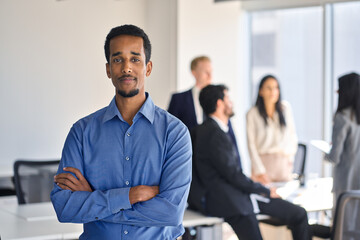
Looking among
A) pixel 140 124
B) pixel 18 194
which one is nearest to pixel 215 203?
pixel 18 194

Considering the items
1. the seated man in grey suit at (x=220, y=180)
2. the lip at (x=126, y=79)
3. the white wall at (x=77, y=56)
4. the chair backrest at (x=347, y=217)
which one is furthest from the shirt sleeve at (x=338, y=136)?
the lip at (x=126, y=79)

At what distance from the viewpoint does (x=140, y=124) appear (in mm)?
2035

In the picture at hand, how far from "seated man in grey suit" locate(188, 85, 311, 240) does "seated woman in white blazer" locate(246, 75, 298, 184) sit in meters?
1.11

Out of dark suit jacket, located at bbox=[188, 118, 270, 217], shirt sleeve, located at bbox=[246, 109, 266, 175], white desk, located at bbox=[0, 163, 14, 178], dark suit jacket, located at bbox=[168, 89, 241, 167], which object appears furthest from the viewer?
dark suit jacket, located at bbox=[168, 89, 241, 167]

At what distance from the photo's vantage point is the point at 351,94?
3.95 metres

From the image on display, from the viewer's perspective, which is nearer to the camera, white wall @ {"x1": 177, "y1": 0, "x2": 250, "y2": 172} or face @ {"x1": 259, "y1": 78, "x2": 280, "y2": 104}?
face @ {"x1": 259, "y1": 78, "x2": 280, "y2": 104}

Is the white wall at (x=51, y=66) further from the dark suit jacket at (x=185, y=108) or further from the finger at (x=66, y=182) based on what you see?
the dark suit jacket at (x=185, y=108)

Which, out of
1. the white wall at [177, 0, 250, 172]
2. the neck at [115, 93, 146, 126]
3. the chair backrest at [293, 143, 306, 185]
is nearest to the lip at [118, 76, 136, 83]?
the neck at [115, 93, 146, 126]

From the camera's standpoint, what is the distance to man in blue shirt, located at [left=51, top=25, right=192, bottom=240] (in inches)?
77.7

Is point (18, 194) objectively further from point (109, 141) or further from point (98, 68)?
point (109, 141)

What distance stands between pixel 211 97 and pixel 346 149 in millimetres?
1053

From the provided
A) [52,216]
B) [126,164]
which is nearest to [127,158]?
[126,164]

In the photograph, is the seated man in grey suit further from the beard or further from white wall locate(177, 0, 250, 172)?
white wall locate(177, 0, 250, 172)

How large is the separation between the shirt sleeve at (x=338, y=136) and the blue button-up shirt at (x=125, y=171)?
2.14 meters
